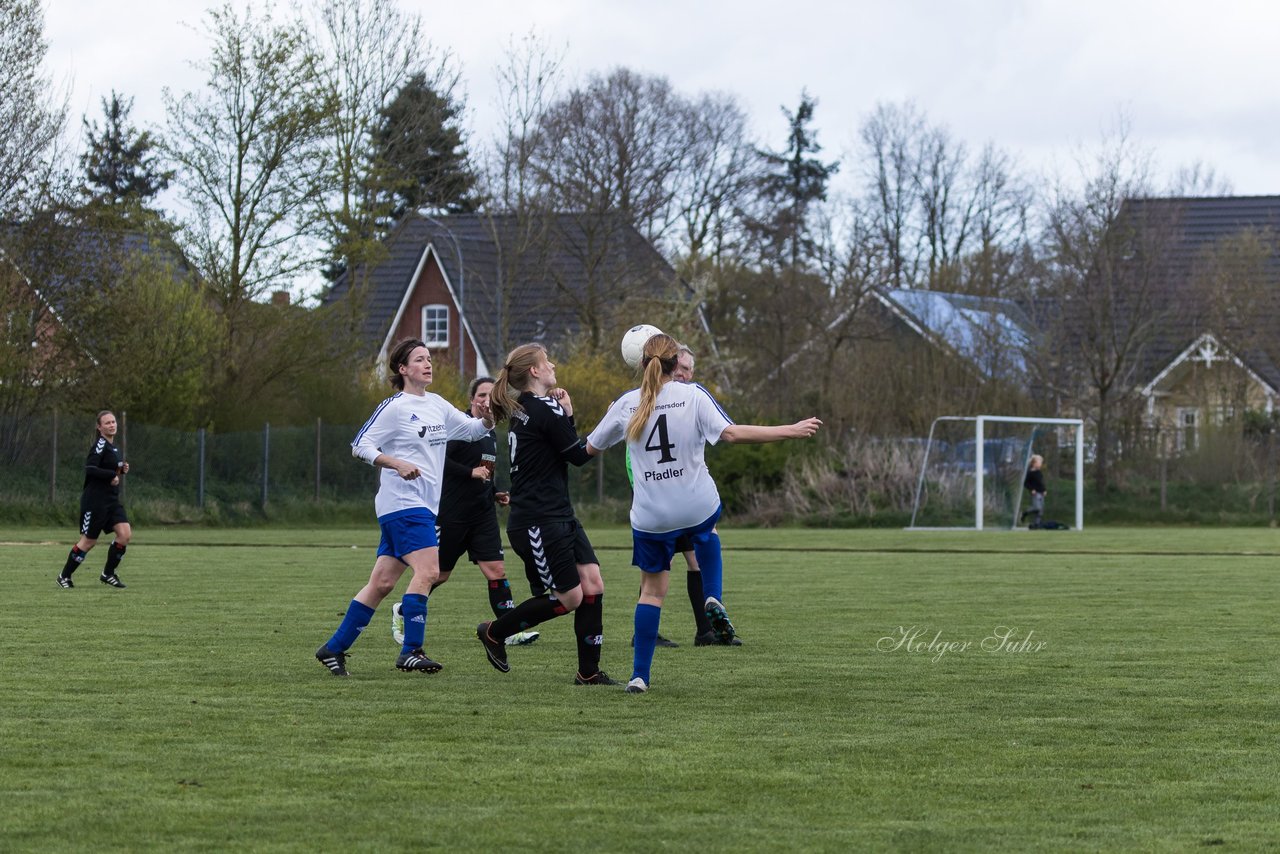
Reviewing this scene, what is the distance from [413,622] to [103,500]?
843 cm

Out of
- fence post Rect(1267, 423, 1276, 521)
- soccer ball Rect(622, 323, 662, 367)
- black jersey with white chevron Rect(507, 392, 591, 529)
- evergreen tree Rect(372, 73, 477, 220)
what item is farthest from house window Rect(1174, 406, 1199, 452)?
black jersey with white chevron Rect(507, 392, 591, 529)

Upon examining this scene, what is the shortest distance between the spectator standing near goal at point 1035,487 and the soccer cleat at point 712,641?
26.6 m

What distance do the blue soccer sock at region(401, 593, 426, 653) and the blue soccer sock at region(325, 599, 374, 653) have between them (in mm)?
208

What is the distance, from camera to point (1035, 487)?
3684 cm

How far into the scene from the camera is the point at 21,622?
40.3 ft

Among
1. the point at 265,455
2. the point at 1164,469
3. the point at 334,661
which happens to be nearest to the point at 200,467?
the point at 265,455

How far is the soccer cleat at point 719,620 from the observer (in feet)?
35.8

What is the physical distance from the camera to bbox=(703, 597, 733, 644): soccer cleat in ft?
35.8

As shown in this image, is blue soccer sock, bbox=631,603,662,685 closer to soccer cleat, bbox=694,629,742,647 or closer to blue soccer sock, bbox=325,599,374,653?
blue soccer sock, bbox=325,599,374,653

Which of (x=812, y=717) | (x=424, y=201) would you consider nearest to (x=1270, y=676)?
(x=812, y=717)

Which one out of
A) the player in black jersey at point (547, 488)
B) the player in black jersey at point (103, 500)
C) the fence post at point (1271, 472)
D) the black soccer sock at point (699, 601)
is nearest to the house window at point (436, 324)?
the fence post at point (1271, 472)

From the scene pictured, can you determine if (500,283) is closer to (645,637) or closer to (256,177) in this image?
(256,177)

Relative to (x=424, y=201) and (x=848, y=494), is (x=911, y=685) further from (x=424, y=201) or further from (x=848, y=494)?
(x=424, y=201)

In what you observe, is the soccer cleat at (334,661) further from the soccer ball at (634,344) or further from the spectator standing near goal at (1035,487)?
the spectator standing near goal at (1035,487)
